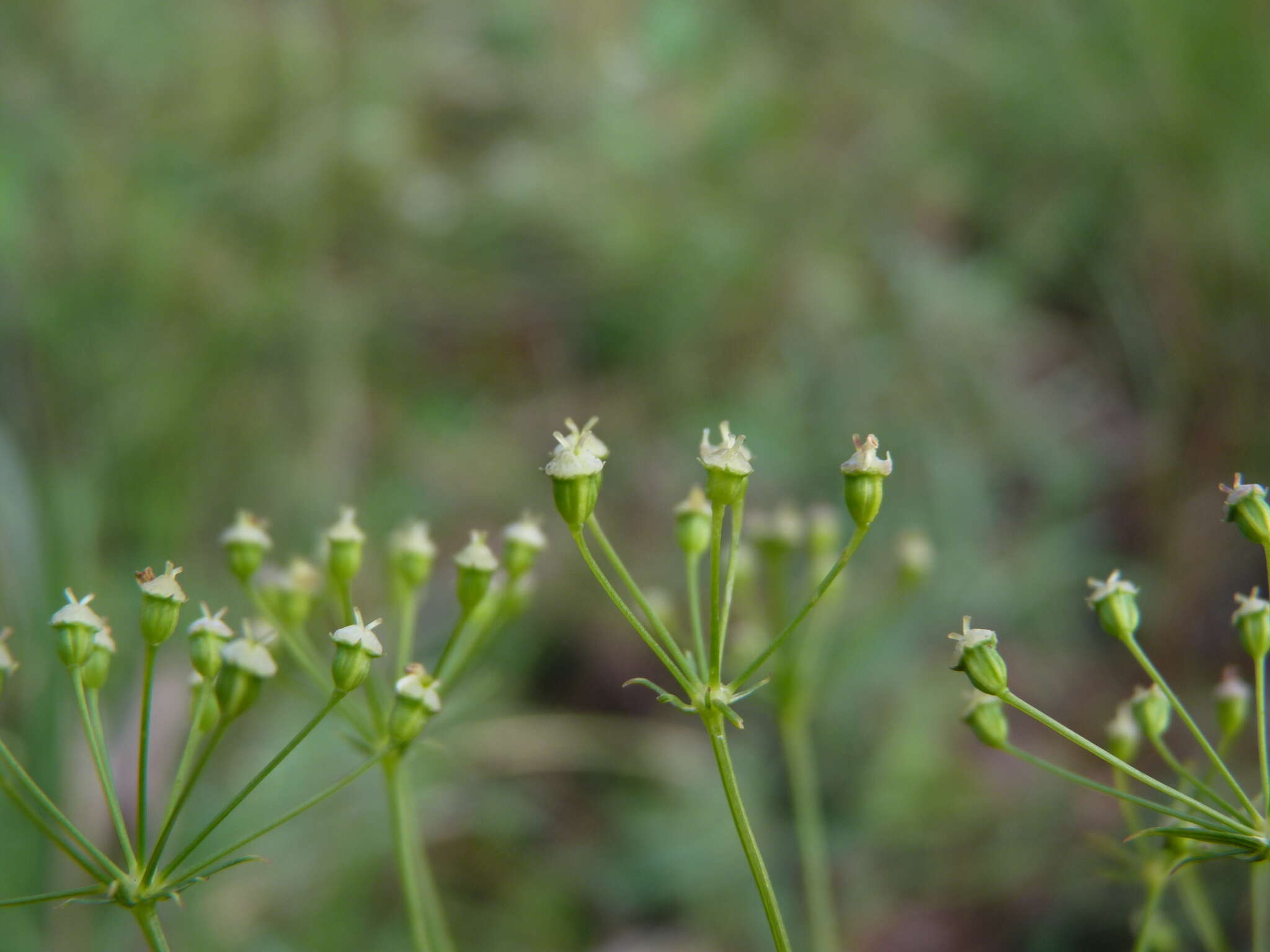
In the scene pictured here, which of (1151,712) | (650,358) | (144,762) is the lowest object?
(1151,712)

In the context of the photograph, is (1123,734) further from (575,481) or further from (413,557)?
(413,557)

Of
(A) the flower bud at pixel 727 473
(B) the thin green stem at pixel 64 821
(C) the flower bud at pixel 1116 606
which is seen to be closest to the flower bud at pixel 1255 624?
(C) the flower bud at pixel 1116 606

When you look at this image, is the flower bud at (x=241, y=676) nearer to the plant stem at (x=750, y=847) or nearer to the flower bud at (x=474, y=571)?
the flower bud at (x=474, y=571)

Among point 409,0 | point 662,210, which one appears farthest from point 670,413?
point 409,0

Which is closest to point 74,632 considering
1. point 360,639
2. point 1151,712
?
point 360,639

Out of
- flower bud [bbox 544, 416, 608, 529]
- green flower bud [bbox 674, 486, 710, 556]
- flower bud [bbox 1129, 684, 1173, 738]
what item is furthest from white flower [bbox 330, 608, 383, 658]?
flower bud [bbox 1129, 684, 1173, 738]

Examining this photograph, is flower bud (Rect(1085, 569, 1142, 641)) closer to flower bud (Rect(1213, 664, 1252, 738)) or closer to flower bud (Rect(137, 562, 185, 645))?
flower bud (Rect(1213, 664, 1252, 738))

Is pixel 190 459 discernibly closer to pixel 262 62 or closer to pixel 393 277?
pixel 393 277
